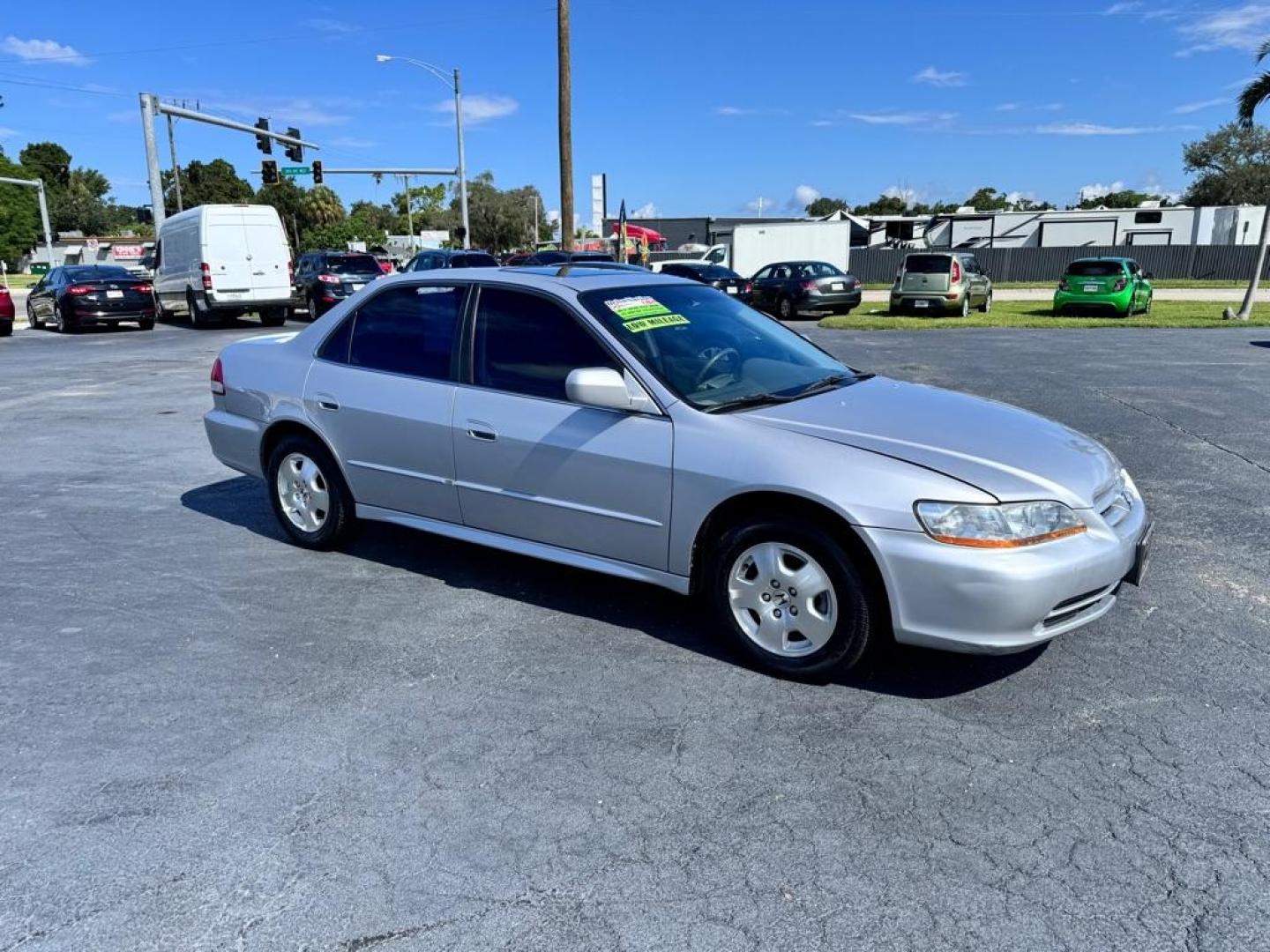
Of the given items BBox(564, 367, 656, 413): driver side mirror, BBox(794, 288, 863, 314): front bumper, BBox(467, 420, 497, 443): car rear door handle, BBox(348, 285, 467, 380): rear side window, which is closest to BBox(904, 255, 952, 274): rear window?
BBox(794, 288, 863, 314): front bumper

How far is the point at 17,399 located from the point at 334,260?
12167 mm

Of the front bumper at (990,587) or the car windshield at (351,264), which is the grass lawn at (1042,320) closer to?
the car windshield at (351,264)

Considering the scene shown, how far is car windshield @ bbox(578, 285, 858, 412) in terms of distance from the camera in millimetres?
4121

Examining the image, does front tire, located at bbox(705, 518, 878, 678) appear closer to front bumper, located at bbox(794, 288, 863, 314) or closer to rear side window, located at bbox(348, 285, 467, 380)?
rear side window, located at bbox(348, 285, 467, 380)

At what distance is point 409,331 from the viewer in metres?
4.91

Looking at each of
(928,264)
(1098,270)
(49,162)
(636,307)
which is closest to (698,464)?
(636,307)

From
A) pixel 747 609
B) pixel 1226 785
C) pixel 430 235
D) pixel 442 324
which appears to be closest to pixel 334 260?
pixel 442 324

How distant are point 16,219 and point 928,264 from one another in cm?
9051

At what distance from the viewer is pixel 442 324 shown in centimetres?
476

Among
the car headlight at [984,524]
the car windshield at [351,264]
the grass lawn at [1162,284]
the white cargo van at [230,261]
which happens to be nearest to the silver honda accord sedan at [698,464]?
the car headlight at [984,524]

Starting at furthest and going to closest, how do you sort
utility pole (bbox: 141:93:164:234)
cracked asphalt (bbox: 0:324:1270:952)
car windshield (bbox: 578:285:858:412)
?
utility pole (bbox: 141:93:164:234)
car windshield (bbox: 578:285:858:412)
cracked asphalt (bbox: 0:324:1270:952)

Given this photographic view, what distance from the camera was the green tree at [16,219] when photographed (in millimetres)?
81050

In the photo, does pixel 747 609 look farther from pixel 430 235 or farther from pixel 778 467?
pixel 430 235

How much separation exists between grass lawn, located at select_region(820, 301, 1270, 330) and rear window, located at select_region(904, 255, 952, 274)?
4.02 ft
